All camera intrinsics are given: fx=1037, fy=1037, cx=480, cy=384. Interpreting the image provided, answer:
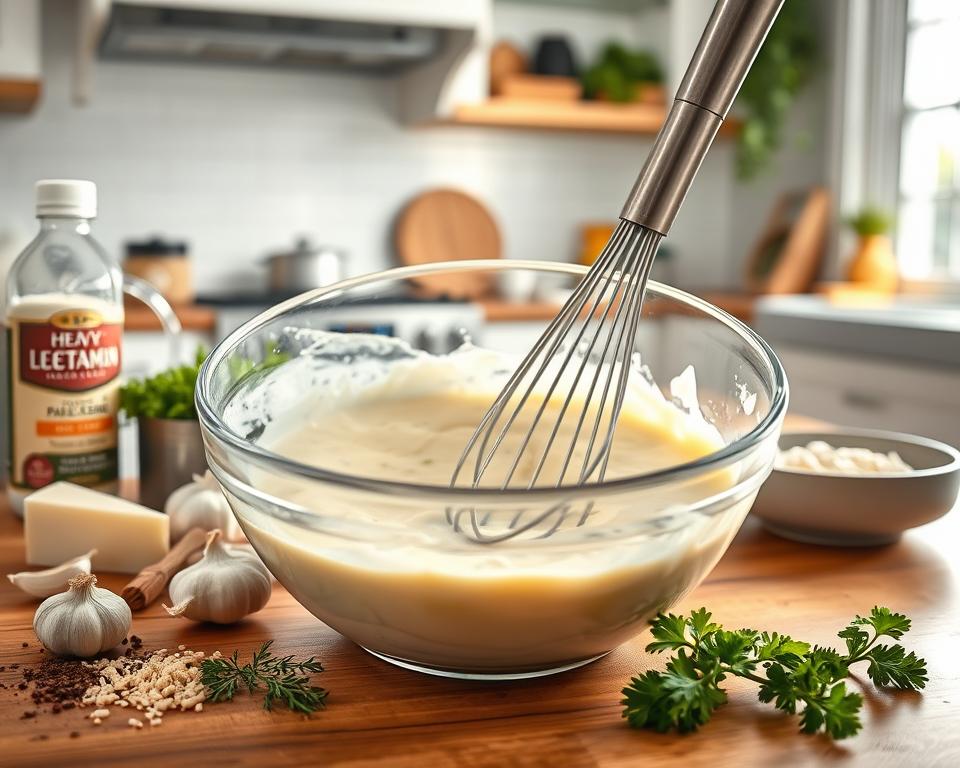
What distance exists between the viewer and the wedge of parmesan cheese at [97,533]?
0.73m

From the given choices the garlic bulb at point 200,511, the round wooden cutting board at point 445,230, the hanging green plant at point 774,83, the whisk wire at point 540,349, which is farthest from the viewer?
the round wooden cutting board at point 445,230

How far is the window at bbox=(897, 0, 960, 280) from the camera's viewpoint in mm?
2615

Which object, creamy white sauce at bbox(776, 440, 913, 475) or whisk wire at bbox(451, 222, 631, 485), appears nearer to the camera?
whisk wire at bbox(451, 222, 631, 485)

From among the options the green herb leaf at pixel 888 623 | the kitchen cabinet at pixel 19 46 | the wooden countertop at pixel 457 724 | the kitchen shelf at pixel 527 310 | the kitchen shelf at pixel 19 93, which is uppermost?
the kitchen cabinet at pixel 19 46

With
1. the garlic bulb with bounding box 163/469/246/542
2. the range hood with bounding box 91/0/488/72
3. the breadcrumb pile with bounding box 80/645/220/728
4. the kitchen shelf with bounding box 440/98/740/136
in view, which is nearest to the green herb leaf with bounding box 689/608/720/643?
the breadcrumb pile with bounding box 80/645/220/728

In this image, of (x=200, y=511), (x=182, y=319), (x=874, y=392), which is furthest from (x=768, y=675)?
(x=182, y=319)

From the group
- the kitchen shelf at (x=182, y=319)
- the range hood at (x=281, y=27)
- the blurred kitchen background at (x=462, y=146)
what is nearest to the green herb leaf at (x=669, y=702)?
the blurred kitchen background at (x=462, y=146)

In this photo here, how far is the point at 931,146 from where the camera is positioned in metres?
2.70

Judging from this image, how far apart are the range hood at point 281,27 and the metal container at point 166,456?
1.62 m

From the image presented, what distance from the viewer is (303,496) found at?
0.48 m

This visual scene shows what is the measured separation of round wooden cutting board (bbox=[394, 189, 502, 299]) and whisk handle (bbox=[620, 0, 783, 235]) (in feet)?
7.98

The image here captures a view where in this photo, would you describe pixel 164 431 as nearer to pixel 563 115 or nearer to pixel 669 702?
pixel 669 702

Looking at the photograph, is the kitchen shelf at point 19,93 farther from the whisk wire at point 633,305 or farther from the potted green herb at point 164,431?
the whisk wire at point 633,305

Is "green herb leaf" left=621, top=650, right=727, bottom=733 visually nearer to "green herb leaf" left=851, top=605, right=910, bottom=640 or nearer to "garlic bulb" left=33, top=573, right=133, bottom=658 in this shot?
"green herb leaf" left=851, top=605, right=910, bottom=640
